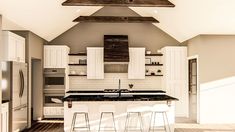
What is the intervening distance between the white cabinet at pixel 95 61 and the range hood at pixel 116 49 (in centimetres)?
32

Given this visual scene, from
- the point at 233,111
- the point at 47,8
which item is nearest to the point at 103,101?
the point at 47,8

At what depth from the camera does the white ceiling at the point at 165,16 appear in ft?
21.1

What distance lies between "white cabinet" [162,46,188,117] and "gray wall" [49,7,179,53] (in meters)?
0.57

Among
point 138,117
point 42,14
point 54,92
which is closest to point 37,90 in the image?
point 54,92

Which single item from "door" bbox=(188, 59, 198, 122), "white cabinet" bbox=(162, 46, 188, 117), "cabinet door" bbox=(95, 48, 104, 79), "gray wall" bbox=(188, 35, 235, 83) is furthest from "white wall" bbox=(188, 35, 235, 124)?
"cabinet door" bbox=(95, 48, 104, 79)

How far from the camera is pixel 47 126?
27.4ft

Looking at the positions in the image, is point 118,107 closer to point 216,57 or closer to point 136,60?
point 136,60

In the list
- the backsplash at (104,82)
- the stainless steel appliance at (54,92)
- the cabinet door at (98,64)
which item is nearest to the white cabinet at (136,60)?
the backsplash at (104,82)

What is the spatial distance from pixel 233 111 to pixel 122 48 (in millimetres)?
3769

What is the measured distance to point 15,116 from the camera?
6.84 m

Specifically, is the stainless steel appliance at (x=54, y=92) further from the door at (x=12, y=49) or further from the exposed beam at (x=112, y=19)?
the door at (x=12, y=49)

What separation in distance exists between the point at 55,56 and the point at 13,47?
2.85m

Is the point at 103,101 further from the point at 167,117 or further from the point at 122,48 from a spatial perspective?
the point at 122,48

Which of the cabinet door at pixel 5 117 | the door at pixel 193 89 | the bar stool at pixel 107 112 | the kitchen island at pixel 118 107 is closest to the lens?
the cabinet door at pixel 5 117
